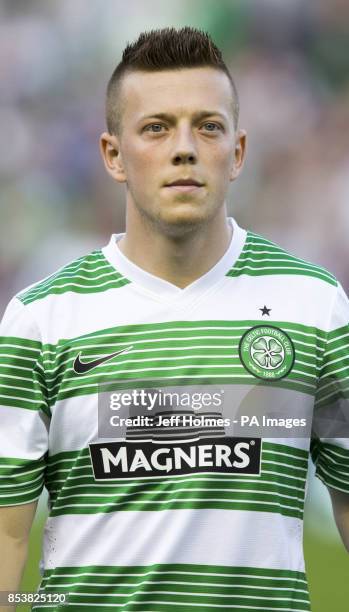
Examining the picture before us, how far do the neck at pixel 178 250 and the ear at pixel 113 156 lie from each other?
0.10 meters

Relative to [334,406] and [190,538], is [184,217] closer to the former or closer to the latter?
[334,406]

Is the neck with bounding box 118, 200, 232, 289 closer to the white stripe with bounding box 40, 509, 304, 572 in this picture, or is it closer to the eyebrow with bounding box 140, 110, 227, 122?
the eyebrow with bounding box 140, 110, 227, 122

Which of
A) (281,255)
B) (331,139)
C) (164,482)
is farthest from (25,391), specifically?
(331,139)

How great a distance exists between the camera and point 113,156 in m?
2.49

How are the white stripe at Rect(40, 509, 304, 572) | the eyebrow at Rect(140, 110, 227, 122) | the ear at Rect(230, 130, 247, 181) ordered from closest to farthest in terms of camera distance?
the white stripe at Rect(40, 509, 304, 572)
the eyebrow at Rect(140, 110, 227, 122)
the ear at Rect(230, 130, 247, 181)

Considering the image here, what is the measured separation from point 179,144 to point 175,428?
0.60 m

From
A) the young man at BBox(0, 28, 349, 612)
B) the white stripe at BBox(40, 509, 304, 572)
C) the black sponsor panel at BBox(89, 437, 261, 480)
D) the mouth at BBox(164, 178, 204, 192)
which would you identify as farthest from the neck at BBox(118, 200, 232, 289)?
the white stripe at BBox(40, 509, 304, 572)

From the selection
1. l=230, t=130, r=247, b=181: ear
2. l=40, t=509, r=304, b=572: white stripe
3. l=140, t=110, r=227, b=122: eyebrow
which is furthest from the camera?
l=230, t=130, r=247, b=181: ear

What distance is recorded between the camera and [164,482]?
2205mm

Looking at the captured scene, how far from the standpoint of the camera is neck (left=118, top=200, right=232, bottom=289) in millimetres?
2361

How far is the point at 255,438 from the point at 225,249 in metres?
0.44

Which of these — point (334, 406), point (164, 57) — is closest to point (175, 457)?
point (334, 406)

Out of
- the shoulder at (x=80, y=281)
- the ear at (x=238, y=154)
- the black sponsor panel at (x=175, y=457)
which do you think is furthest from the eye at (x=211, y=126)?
the black sponsor panel at (x=175, y=457)

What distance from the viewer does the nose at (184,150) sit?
87.7 inches
